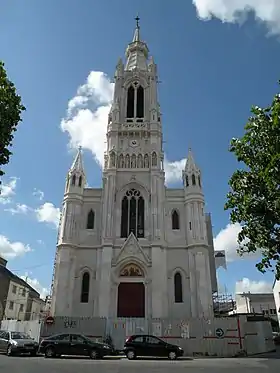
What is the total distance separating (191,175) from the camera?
33656mm

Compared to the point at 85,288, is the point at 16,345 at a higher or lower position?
lower

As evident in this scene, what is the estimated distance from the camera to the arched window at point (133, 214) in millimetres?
31094

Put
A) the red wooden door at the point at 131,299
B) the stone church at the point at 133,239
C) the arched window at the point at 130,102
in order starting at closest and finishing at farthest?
the stone church at the point at 133,239 < the red wooden door at the point at 131,299 < the arched window at the point at 130,102

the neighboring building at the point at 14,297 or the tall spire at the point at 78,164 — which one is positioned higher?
the tall spire at the point at 78,164

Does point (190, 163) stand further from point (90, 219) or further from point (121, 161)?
point (90, 219)

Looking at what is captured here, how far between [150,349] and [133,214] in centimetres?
1565

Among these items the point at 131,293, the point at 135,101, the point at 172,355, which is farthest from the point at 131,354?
the point at 135,101

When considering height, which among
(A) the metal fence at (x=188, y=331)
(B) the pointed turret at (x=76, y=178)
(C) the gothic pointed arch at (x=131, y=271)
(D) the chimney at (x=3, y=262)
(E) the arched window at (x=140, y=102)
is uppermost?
(E) the arched window at (x=140, y=102)

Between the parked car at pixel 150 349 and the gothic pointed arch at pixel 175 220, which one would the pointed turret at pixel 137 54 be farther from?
the parked car at pixel 150 349

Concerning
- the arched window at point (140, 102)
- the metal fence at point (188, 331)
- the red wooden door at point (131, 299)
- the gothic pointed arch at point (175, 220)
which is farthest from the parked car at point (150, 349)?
the arched window at point (140, 102)

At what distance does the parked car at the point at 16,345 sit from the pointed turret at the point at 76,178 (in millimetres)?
16013

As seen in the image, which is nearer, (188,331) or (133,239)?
(188,331)

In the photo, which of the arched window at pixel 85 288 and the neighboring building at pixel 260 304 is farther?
the neighboring building at pixel 260 304

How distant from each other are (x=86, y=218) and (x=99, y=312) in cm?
918
